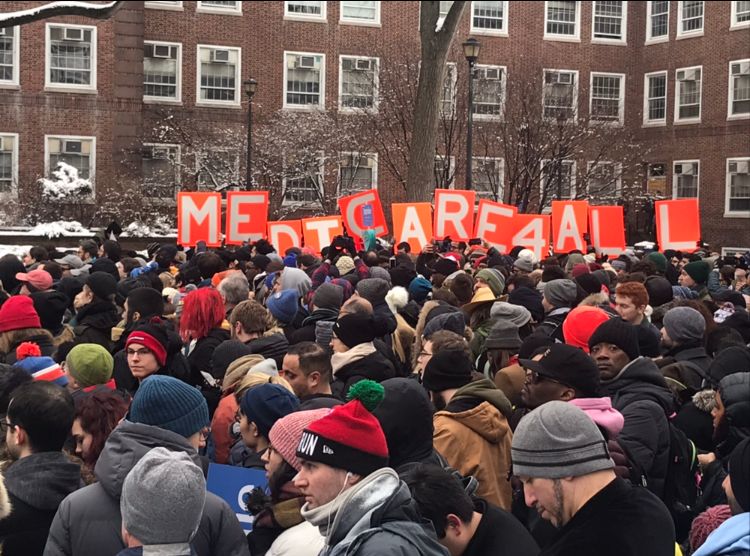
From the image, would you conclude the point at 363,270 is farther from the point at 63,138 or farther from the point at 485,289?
the point at 63,138

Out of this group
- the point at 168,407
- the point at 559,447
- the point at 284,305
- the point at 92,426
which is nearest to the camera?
the point at 559,447

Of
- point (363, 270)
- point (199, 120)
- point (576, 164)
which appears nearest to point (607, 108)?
point (576, 164)

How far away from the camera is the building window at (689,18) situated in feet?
137

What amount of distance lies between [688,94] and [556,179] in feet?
28.8

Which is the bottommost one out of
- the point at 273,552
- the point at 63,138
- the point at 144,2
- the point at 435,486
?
the point at 273,552

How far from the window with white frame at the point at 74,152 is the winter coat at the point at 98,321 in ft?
93.2

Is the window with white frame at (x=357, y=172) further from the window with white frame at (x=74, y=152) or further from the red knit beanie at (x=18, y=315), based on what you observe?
the red knit beanie at (x=18, y=315)

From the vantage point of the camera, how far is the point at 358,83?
128ft

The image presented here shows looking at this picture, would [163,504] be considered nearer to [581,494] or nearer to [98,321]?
[581,494]

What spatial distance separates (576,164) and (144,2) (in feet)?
52.3

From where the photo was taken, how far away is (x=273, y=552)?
12.0 feet

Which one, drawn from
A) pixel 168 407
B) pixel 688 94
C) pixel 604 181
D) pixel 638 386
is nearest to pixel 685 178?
pixel 688 94

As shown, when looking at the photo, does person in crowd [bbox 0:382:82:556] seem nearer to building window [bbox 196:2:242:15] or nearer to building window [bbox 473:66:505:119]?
building window [bbox 473:66:505:119]

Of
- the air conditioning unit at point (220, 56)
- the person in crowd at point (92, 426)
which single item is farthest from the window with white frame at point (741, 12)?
the person in crowd at point (92, 426)
